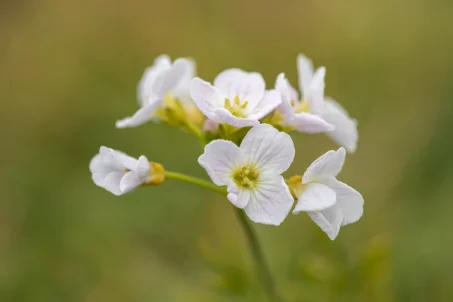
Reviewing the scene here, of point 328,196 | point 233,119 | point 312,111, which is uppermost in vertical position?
point 312,111

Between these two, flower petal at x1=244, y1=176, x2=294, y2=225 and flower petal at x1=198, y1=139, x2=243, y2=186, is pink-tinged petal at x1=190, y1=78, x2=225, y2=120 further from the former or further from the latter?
flower petal at x1=244, y1=176, x2=294, y2=225

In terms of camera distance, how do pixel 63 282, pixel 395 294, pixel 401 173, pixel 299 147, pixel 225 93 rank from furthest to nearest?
pixel 299 147, pixel 401 173, pixel 63 282, pixel 395 294, pixel 225 93

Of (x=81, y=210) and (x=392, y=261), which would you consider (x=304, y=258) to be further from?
(x=81, y=210)

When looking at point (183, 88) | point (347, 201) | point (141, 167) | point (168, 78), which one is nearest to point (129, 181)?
point (141, 167)

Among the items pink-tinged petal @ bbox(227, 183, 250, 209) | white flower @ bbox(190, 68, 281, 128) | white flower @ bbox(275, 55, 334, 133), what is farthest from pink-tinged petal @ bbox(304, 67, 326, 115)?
pink-tinged petal @ bbox(227, 183, 250, 209)

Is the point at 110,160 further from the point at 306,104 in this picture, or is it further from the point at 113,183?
the point at 306,104

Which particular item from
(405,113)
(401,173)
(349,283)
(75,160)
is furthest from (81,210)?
(405,113)

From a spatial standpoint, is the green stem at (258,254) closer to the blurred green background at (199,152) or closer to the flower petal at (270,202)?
the flower petal at (270,202)
